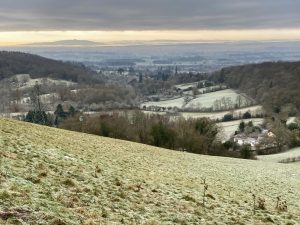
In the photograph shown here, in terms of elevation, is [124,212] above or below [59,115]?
above

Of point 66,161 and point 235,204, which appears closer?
point 235,204

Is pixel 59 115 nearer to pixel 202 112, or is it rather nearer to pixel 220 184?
pixel 202 112

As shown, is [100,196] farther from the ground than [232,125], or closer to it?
farther from the ground

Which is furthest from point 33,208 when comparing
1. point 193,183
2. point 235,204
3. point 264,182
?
point 264,182

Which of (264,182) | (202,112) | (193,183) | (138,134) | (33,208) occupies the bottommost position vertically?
(202,112)

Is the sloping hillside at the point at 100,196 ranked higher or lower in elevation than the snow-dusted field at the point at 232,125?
higher

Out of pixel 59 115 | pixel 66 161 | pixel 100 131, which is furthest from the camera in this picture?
pixel 59 115

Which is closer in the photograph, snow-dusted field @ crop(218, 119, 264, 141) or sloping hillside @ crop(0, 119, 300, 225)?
sloping hillside @ crop(0, 119, 300, 225)

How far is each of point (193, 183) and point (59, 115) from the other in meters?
141

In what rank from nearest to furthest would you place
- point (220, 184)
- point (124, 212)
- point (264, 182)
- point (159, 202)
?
point (124, 212) → point (159, 202) → point (220, 184) → point (264, 182)

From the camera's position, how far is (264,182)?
3022cm

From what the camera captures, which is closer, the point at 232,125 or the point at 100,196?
the point at 100,196

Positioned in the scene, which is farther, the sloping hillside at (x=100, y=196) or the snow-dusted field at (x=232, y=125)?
the snow-dusted field at (x=232, y=125)

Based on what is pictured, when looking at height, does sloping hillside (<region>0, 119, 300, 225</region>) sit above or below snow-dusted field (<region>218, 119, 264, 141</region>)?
above
